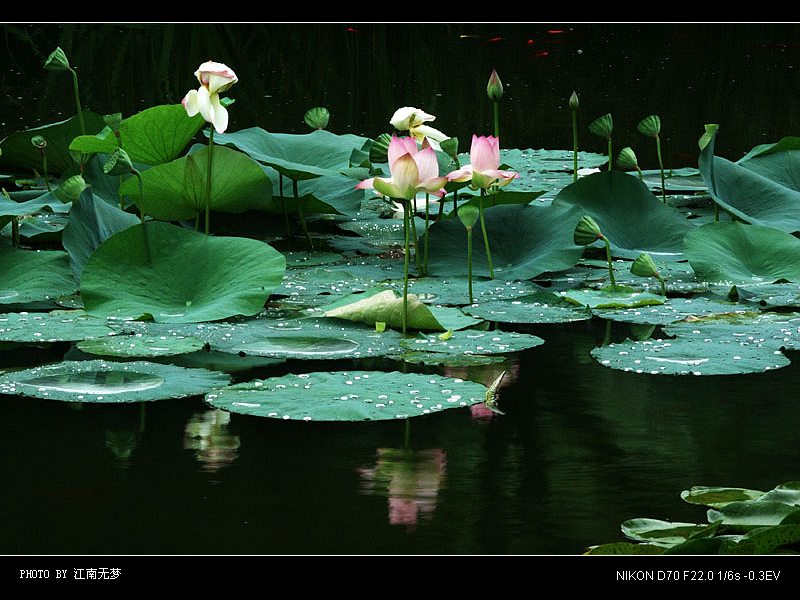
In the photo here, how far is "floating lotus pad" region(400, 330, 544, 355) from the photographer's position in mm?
2041

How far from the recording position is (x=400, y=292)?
2436mm

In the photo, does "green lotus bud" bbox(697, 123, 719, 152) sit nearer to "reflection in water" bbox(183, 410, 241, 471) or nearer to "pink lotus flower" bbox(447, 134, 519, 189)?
"pink lotus flower" bbox(447, 134, 519, 189)

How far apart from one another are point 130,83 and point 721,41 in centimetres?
425

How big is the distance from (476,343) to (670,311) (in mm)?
440

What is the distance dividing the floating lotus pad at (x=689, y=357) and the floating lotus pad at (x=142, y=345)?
670mm

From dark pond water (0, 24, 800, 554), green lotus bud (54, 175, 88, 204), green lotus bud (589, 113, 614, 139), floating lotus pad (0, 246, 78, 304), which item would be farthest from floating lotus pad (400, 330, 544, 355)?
green lotus bud (589, 113, 614, 139)

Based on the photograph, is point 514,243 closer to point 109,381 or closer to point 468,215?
point 468,215

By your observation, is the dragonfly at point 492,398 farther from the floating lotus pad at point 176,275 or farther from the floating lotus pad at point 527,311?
the floating lotus pad at point 176,275

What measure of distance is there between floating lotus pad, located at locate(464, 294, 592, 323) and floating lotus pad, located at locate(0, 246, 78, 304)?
803 millimetres

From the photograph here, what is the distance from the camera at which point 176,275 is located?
2.31m

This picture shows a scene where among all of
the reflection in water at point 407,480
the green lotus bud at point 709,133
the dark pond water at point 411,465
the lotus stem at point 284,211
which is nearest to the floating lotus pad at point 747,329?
the dark pond water at point 411,465

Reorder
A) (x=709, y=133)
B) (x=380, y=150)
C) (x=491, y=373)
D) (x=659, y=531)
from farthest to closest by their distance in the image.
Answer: (x=709, y=133) < (x=380, y=150) < (x=491, y=373) < (x=659, y=531)

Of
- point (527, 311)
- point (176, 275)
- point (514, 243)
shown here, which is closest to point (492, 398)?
point (527, 311)

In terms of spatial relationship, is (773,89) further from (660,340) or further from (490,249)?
(660,340)
